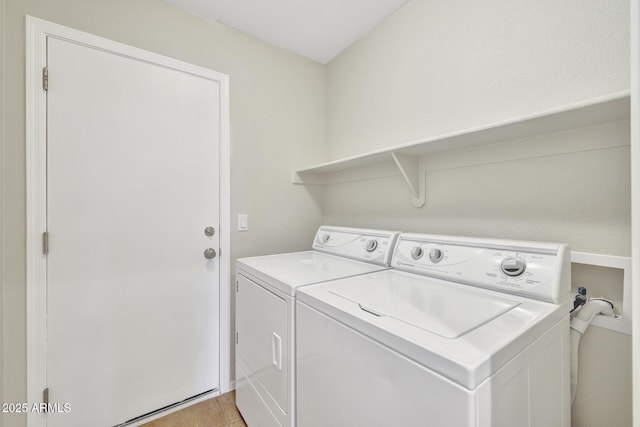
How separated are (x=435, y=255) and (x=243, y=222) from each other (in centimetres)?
128

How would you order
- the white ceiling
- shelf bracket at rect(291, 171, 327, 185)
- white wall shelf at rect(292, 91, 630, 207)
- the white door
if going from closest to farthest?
white wall shelf at rect(292, 91, 630, 207)
the white door
the white ceiling
shelf bracket at rect(291, 171, 327, 185)

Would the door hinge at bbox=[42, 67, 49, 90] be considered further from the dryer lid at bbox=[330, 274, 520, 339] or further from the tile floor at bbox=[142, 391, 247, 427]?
the tile floor at bbox=[142, 391, 247, 427]

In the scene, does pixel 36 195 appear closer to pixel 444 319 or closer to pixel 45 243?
pixel 45 243

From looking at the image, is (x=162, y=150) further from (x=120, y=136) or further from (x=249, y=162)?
(x=249, y=162)

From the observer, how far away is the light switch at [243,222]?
1.88 metres

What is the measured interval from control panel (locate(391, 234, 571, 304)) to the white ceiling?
147cm

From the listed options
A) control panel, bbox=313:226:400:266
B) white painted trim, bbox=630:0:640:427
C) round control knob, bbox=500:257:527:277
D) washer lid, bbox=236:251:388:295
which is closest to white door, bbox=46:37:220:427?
washer lid, bbox=236:251:388:295

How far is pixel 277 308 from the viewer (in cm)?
117

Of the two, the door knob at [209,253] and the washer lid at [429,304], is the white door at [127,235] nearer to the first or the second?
the door knob at [209,253]

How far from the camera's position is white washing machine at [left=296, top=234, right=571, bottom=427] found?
59cm

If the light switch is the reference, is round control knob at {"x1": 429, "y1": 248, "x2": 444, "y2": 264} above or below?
below

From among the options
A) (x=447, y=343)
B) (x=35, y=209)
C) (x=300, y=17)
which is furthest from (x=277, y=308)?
(x=300, y=17)

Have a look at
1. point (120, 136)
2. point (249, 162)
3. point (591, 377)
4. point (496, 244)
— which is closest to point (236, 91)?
point (249, 162)

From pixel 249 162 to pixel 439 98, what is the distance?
1.28 meters
